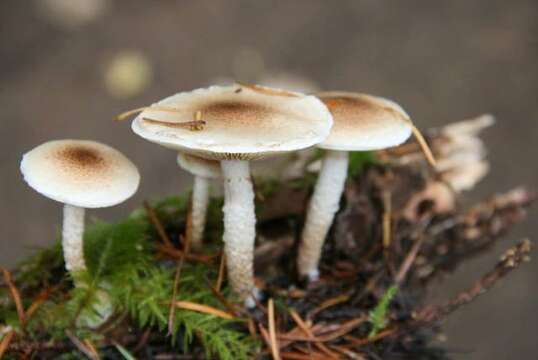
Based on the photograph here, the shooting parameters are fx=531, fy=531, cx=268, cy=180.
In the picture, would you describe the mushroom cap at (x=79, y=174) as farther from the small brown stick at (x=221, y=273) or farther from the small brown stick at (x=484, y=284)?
the small brown stick at (x=484, y=284)

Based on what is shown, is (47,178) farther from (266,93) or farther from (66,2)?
(66,2)

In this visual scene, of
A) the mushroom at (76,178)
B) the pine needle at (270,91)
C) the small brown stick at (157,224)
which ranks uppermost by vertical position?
the pine needle at (270,91)

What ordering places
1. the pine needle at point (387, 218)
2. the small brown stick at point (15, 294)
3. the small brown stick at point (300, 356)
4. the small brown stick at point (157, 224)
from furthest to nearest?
1. the pine needle at point (387, 218)
2. the small brown stick at point (157, 224)
3. the small brown stick at point (300, 356)
4. the small brown stick at point (15, 294)

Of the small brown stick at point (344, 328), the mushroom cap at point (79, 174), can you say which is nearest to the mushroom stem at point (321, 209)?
the small brown stick at point (344, 328)

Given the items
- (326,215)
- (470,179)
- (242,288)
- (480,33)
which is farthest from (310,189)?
(480,33)

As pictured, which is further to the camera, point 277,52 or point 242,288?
point 277,52

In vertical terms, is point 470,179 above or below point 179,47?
above

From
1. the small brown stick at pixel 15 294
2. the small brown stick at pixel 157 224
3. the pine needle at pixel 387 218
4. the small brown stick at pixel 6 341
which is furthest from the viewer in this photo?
the pine needle at pixel 387 218
